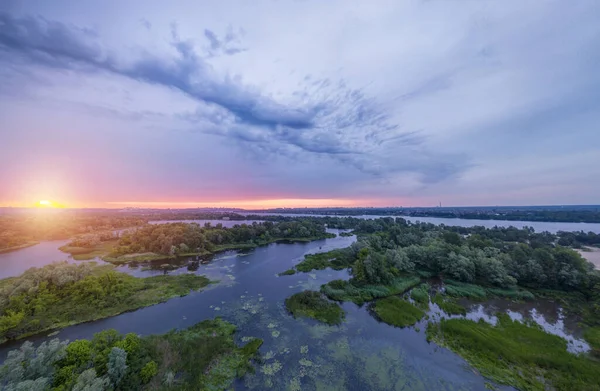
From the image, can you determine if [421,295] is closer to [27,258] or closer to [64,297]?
[64,297]

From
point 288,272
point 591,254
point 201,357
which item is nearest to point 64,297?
point 201,357

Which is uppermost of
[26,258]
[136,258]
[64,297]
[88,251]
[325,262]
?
[64,297]

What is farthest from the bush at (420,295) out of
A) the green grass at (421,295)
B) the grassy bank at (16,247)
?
the grassy bank at (16,247)

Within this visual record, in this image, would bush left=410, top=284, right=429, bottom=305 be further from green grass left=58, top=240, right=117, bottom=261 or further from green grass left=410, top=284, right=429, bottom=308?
green grass left=58, top=240, right=117, bottom=261

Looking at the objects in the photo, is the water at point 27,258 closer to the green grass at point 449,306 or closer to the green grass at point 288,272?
the green grass at point 288,272

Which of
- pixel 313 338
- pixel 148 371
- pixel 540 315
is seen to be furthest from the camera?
pixel 540 315

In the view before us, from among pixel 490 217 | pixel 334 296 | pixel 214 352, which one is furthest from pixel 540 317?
pixel 490 217

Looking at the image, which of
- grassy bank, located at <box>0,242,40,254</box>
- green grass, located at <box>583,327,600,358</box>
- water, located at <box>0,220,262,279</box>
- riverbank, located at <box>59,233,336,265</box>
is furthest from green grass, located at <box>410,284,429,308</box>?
grassy bank, located at <box>0,242,40,254</box>
